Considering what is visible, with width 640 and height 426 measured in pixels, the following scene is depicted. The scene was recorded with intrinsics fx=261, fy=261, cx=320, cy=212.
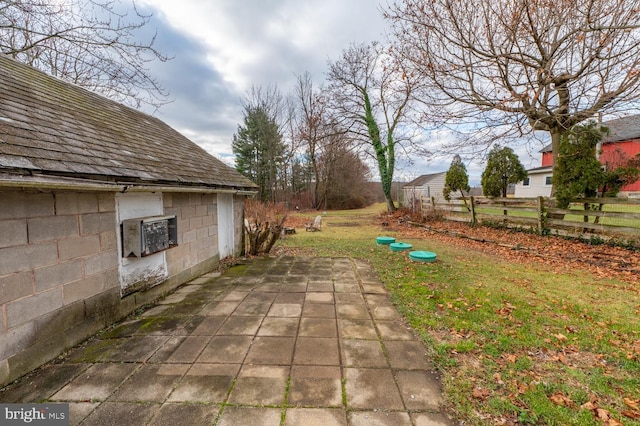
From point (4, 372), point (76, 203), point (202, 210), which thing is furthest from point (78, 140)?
point (4, 372)

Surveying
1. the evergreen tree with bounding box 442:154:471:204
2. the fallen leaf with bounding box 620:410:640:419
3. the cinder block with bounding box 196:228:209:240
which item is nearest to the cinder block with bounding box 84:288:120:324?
the cinder block with bounding box 196:228:209:240

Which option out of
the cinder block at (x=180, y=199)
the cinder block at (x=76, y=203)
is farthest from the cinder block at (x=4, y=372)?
the cinder block at (x=180, y=199)

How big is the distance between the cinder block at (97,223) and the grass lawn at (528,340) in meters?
4.06

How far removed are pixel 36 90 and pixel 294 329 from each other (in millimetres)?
5270

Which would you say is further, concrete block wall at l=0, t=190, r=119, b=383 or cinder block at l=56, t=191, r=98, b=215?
cinder block at l=56, t=191, r=98, b=215

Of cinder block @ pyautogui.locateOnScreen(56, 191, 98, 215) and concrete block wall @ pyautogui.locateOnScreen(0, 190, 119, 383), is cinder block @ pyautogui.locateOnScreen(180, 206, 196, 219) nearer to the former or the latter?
concrete block wall @ pyautogui.locateOnScreen(0, 190, 119, 383)

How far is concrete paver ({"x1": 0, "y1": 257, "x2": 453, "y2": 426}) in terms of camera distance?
76.7 inches

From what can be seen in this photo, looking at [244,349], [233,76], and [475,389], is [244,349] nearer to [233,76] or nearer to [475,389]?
[475,389]

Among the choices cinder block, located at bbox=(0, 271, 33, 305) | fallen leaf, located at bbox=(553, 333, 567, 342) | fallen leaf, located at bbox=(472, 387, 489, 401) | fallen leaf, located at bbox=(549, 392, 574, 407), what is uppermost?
cinder block, located at bbox=(0, 271, 33, 305)

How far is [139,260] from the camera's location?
12.6 feet

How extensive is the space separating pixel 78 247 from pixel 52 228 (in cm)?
35

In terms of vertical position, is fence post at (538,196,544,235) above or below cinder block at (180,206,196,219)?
below

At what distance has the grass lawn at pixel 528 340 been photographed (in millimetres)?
2043

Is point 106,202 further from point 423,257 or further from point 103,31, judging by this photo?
point 423,257
